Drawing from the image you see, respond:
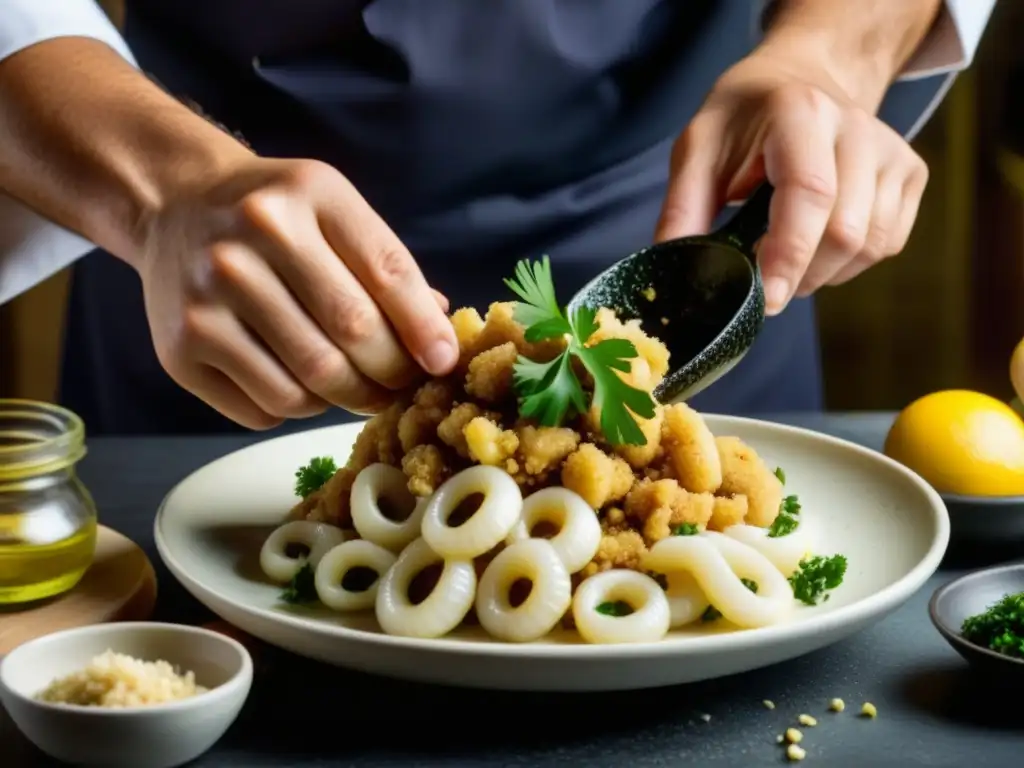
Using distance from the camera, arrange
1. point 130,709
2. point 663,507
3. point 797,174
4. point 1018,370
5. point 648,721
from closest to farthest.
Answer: point 130,709, point 648,721, point 663,507, point 797,174, point 1018,370

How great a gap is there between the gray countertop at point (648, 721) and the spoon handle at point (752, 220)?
1.61 feet

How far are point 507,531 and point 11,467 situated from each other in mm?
497

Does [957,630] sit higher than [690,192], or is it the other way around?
[690,192]

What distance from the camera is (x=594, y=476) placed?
4.25 feet

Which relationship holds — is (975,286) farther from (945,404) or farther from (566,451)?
(566,451)

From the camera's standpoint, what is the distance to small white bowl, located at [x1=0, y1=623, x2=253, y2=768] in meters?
1.07

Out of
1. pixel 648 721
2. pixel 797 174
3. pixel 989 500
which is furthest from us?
pixel 797 174

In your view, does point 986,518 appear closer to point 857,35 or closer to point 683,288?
point 683,288

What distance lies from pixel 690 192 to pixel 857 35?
0.49m

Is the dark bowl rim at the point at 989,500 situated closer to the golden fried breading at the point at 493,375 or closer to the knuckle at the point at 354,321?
the golden fried breading at the point at 493,375

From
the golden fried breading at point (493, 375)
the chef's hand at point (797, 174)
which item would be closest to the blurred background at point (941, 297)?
the chef's hand at point (797, 174)

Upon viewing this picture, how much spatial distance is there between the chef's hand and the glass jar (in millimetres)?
718

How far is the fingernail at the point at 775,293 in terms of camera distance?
1.60 m

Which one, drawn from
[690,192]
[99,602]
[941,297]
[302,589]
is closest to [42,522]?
[99,602]
